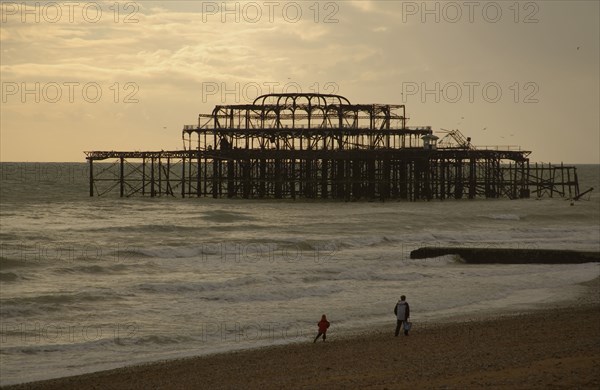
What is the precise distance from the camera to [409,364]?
15.7 metres

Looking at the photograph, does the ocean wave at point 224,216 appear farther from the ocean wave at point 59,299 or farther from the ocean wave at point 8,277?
the ocean wave at point 59,299

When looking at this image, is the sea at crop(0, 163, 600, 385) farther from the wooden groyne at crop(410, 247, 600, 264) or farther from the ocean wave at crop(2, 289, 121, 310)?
the wooden groyne at crop(410, 247, 600, 264)

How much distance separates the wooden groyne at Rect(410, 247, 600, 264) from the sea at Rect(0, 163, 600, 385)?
492 millimetres

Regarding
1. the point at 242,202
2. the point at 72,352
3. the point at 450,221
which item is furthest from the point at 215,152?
the point at 72,352

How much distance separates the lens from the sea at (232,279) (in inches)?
795

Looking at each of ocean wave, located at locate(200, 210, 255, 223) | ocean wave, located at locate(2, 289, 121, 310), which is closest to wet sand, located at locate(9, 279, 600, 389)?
ocean wave, located at locate(2, 289, 121, 310)

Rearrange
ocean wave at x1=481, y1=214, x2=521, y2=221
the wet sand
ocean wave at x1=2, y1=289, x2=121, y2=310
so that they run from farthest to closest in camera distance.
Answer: ocean wave at x1=481, y1=214, x2=521, y2=221, ocean wave at x1=2, y1=289, x2=121, y2=310, the wet sand

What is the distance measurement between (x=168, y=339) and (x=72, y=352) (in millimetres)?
2200

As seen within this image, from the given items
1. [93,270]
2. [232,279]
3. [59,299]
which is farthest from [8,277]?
[232,279]

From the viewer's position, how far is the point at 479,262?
34.2 metres

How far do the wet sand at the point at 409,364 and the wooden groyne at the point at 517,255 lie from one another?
526 inches

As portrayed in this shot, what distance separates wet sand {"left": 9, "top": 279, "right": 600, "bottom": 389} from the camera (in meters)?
13.8

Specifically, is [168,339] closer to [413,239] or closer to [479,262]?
[479,262]

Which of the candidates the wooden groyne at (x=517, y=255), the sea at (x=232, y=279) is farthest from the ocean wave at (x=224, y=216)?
the wooden groyne at (x=517, y=255)
